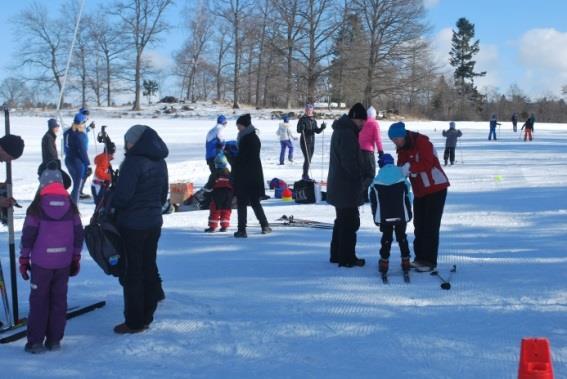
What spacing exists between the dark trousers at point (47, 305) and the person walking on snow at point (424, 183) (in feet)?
11.5

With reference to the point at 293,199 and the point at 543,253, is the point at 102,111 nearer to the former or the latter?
the point at 293,199

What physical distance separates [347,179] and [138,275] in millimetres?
2744

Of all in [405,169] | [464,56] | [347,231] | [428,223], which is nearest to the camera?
[405,169]

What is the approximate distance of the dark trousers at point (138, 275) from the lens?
517 cm

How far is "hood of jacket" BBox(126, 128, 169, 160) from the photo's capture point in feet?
16.8

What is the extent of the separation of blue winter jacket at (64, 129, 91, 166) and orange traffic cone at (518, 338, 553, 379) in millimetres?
10675

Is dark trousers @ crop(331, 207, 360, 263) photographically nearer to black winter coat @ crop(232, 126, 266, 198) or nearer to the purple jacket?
black winter coat @ crop(232, 126, 266, 198)

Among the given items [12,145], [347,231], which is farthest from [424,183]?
[12,145]

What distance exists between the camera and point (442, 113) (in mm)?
70000

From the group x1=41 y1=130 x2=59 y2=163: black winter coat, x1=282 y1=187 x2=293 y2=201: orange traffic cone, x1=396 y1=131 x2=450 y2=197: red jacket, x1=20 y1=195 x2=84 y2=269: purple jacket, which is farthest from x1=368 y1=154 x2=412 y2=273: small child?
x1=41 y1=130 x2=59 y2=163: black winter coat

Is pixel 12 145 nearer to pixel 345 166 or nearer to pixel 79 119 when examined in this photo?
pixel 345 166

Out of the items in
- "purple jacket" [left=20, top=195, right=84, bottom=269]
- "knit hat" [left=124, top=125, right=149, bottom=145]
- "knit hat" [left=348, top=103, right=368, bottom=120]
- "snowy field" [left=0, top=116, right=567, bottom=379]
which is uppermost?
"knit hat" [left=348, top=103, right=368, bottom=120]

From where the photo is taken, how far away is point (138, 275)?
5.20m

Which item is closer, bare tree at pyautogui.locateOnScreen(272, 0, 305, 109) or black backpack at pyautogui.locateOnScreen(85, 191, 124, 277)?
black backpack at pyautogui.locateOnScreen(85, 191, 124, 277)
